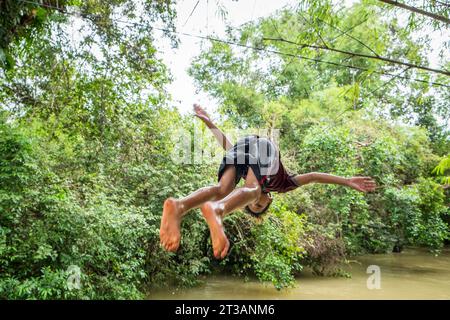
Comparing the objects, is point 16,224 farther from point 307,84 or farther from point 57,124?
point 307,84

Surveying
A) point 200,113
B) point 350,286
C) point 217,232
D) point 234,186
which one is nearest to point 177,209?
point 217,232

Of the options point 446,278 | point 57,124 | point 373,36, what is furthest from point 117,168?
point 446,278

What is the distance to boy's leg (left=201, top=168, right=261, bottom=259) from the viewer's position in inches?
52.2

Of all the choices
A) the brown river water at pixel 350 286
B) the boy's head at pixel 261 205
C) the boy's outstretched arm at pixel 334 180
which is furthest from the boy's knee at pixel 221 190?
the brown river water at pixel 350 286

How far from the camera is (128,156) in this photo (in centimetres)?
491

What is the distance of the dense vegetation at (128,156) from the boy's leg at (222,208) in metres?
0.84

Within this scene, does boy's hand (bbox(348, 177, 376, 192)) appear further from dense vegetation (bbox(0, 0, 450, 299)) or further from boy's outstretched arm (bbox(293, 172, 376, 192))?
dense vegetation (bbox(0, 0, 450, 299))

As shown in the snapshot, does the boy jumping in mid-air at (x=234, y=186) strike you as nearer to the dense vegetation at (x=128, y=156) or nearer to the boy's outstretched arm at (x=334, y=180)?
the boy's outstretched arm at (x=334, y=180)

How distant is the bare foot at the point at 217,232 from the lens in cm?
132

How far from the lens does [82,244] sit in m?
3.90

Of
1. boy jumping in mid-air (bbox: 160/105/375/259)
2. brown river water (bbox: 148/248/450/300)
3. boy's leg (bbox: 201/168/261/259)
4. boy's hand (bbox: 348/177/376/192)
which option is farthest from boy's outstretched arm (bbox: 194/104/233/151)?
brown river water (bbox: 148/248/450/300)

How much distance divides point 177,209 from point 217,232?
0.66 ft

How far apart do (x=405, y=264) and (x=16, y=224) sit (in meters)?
7.34
